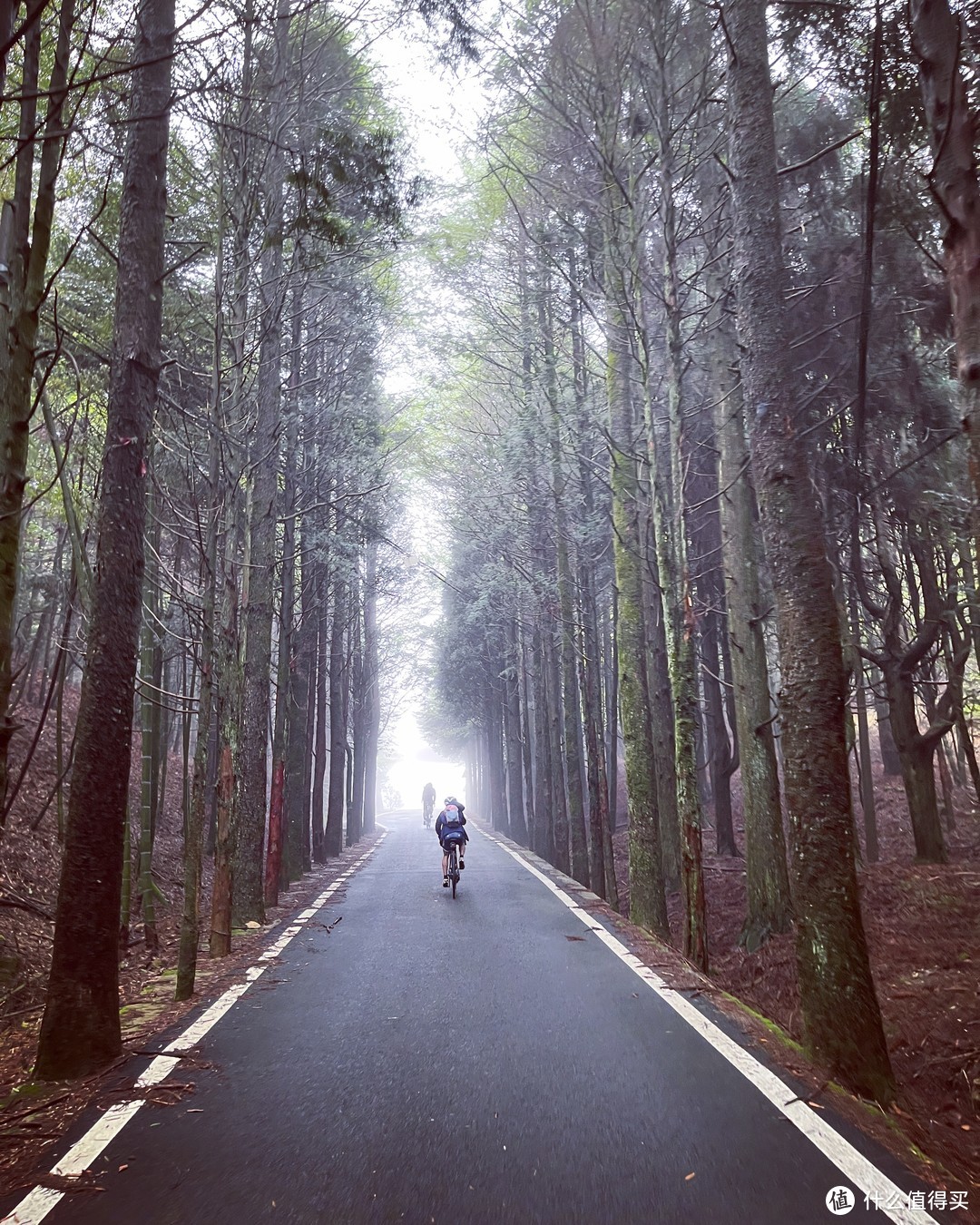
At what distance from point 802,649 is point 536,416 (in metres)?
13.5

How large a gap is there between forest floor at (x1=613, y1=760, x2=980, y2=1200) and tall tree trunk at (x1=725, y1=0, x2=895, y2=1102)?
0.53m

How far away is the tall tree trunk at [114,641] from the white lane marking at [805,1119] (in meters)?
3.79

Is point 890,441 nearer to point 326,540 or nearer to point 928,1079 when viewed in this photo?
point 928,1079

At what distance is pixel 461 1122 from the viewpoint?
4.05 metres

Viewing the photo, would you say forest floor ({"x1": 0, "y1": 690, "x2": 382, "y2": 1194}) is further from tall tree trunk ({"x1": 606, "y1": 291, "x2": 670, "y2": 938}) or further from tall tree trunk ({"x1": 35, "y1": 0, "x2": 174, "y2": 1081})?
tall tree trunk ({"x1": 606, "y1": 291, "x2": 670, "y2": 938})

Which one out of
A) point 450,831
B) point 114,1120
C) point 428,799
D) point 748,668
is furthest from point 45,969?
point 428,799

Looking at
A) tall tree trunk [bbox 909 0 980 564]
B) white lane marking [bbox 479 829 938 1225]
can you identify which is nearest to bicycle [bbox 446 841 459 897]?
white lane marking [bbox 479 829 938 1225]

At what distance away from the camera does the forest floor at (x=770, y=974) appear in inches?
173

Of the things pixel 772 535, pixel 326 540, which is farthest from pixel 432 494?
pixel 772 535

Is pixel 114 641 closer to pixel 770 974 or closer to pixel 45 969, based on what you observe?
pixel 45 969

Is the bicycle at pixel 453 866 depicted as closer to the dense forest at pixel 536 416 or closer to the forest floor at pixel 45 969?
the forest floor at pixel 45 969

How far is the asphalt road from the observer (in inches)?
127

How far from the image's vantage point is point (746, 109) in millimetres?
6453

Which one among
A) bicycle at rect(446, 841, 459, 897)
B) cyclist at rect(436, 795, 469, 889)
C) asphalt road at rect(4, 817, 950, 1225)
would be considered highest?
cyclist at rect(436, 795, 469, 889)
